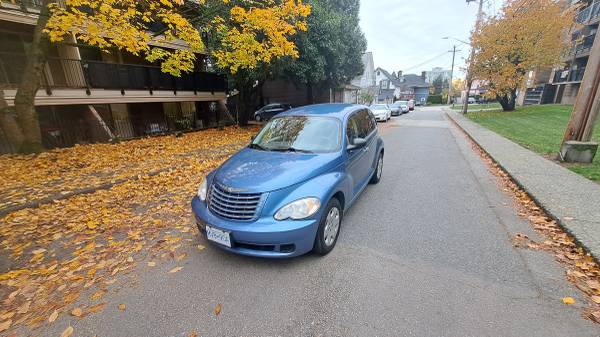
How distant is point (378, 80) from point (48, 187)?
2780 inches

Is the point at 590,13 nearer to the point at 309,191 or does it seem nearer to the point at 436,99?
the point at 436,99

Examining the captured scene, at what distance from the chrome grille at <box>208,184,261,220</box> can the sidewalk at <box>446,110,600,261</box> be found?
149 inches

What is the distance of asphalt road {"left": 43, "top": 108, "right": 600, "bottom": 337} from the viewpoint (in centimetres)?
213

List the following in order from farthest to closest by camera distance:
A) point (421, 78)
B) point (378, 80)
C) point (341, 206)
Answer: point (421, 78)
point (378, 80)
point (341, 206)

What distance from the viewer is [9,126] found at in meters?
7.16

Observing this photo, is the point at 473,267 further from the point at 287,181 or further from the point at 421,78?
the point at 421,78

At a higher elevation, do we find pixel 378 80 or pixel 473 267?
pixel 378 80

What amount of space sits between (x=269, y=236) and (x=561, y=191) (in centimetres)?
549

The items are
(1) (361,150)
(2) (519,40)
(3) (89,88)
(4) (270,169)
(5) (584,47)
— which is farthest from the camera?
(5) (584,47)

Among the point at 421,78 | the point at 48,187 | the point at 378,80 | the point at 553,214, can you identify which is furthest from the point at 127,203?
the point at 421,78

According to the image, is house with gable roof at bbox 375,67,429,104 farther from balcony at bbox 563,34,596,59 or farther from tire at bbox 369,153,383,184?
tire at bbox 369,153,383,184

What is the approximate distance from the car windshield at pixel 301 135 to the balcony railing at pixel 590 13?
36120mm

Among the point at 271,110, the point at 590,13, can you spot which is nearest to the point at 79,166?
the point at 271,110

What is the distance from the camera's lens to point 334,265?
9.57 feet
